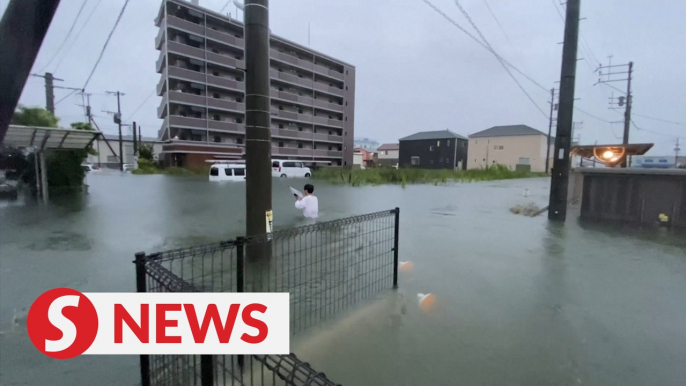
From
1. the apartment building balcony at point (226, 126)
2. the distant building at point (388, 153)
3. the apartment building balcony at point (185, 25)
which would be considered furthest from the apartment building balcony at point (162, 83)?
the distant building at point (388, 153)

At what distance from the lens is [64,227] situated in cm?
646

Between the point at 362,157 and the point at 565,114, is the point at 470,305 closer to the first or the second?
the point at 565,114

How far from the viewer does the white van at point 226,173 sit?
21328 mm

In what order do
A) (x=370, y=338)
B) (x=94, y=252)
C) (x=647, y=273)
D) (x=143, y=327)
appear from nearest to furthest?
1. (x=143, y=327)
2. (x=370, y=338)
3. (x=647, y=273)
4. (x=94, y=252)

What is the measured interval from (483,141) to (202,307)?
49776 millimetres

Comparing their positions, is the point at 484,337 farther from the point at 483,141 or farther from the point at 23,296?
the point at 483,141

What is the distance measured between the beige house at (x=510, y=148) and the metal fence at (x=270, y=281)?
40.3 meters

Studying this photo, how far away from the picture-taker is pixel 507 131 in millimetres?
45469

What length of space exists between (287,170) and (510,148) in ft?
107

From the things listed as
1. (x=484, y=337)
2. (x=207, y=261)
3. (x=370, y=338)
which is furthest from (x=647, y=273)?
(x=207, y=261)

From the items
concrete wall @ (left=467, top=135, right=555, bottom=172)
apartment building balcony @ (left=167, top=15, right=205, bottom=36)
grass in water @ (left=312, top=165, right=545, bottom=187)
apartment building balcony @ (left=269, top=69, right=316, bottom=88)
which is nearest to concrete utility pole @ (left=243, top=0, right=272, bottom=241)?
grass in water @ (left=312, top=165, right=545, bottom=187)

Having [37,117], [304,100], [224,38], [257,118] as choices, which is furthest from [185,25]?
[257,118]

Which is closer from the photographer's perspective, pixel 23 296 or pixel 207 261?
pixel 23 296

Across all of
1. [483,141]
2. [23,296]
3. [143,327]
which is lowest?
[23,296]
